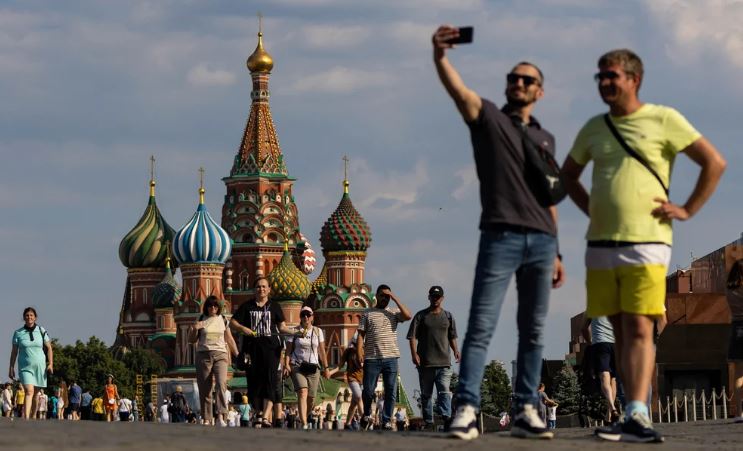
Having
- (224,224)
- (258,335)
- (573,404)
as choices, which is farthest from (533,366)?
(224,224)

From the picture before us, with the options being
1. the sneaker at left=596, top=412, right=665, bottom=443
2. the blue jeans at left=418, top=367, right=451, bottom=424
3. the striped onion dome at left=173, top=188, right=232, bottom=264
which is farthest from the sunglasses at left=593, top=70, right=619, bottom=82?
the striped onion dome at left=173, top=188, right=232, bottom=264

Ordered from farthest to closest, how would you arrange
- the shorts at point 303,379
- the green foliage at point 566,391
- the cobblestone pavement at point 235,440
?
the green foliage at point 566,391 < the shorts at point 303,379 < the cobblestone pavement at point 235,440

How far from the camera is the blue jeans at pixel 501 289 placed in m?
10.5

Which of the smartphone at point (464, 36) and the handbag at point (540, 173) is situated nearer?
the smartphone at point (464, 36)

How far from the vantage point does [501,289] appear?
1051 cm

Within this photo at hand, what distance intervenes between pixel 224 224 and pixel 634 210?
108776mm

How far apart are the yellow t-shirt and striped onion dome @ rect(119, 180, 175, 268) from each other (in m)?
112

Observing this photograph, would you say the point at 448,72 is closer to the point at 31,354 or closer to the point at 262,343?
the point at 262,343

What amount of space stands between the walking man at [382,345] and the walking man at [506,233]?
7134 millimetres

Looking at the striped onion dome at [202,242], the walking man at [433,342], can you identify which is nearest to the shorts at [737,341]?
the walking man at [433,342]

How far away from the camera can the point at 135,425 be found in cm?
1173

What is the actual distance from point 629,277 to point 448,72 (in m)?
1.38

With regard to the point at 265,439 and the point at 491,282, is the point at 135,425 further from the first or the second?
the point at 491,282

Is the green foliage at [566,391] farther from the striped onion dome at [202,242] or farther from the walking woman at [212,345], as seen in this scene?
the walking woman at [212,345]
